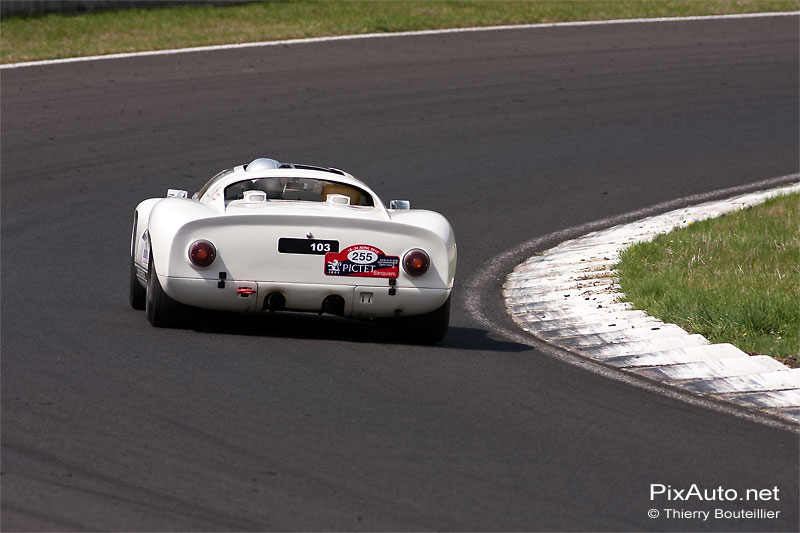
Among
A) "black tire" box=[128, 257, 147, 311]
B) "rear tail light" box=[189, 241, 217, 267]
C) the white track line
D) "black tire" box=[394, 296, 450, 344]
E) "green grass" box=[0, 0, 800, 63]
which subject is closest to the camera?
"rear tail light" box=[189, 241, 217, 267]

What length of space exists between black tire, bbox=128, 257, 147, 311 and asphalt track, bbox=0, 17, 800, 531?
0.26 metres

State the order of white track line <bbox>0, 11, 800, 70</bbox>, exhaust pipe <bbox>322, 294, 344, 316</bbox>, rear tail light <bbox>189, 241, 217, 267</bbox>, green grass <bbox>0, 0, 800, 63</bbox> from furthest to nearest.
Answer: green grass <bbox>0, 0, 800, 63</bbox> → white track line <bbox>0, 11, 800, 70</bbox> → exhaust pipe <bbox>322, 294, 344, 316</bbox> → rear tail light <bbox>189, 241, 217, 267</bbox>

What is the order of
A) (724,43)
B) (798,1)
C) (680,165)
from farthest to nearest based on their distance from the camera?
(798,1), (724,43), (680,165)

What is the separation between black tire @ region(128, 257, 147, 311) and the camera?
29.4 ft

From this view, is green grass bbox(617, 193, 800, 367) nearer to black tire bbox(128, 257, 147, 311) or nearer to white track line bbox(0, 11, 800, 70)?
black tire bbox(128, 257, 147, 311)

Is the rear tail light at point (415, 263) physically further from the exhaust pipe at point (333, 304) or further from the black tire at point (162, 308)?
the black tire at point (162, 308)

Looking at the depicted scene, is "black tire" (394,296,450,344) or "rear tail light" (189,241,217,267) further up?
"rear tail light" (189,241,217,267)

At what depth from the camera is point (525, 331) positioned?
929 centimetres

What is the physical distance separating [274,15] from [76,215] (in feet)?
31.6

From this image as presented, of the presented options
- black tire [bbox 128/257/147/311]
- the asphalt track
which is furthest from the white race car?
black tire [bbox 128/257/147/311]

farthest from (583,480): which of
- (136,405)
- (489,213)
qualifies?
(489,213)

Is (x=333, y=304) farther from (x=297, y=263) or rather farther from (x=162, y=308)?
(x=162, y=308)

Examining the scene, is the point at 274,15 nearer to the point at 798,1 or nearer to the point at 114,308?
the point at 798,1

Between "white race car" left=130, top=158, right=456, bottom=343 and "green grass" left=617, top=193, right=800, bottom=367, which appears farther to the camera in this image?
"green grass" left=617, top=193, right=800, bottom=367
